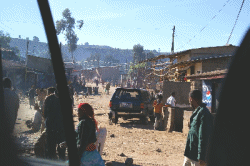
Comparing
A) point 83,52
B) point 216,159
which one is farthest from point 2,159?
point 83,52

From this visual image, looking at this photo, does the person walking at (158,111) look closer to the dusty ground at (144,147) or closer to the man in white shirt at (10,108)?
the dusty ground at (144,147)

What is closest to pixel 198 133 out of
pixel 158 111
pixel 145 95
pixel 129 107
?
pixel 158 111

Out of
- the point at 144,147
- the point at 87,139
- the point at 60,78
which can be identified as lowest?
the point at 144,147

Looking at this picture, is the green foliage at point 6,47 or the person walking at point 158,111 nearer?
the green foliage at point 6,47

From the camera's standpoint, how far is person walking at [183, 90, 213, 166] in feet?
12.9

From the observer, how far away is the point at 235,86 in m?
0.83

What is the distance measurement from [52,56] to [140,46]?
91356 millimetres

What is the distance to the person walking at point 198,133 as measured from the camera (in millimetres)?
3918

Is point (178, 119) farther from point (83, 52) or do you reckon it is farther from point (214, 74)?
point (83, 52)

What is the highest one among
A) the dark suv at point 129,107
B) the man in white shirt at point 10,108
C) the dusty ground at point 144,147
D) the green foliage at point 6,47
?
the green foliage at point 6,47

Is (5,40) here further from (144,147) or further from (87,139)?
(144,147)

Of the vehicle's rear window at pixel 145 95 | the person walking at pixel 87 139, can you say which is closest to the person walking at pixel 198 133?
the person walking at pixel 87 139

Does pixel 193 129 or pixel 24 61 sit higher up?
pixel 24 61

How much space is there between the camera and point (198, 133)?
4.02 m
